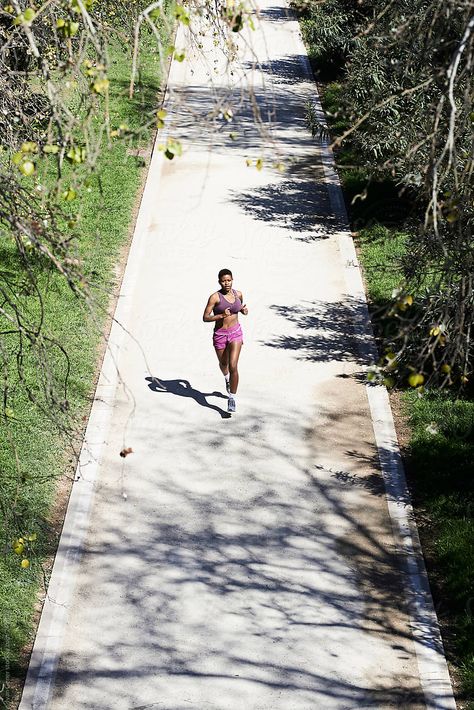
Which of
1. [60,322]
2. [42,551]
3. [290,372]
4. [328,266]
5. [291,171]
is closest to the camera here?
[42,551]

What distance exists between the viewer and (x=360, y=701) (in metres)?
7.18

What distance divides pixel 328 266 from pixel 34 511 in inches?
285

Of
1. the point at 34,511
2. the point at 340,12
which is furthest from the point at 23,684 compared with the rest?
the point at 340,12

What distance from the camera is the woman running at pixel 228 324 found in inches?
420

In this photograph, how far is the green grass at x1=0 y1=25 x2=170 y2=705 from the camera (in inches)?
296

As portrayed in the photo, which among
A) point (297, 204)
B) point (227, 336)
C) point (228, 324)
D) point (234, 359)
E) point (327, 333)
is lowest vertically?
point (297, 204)

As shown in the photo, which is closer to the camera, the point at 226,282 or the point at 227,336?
the point at 226,282

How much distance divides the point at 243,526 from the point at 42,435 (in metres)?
2.45

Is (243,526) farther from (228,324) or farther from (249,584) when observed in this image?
(228,324)

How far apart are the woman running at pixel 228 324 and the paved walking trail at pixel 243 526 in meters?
0.47

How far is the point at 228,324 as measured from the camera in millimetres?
10789

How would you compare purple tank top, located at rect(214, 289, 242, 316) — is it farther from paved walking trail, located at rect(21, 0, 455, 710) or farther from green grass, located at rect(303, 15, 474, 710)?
green grass, located at rect(303, 15, 474, 710)

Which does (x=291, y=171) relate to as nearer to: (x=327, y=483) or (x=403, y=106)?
(x=403, y=106)

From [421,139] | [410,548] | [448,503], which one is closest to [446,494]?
[448,503]
